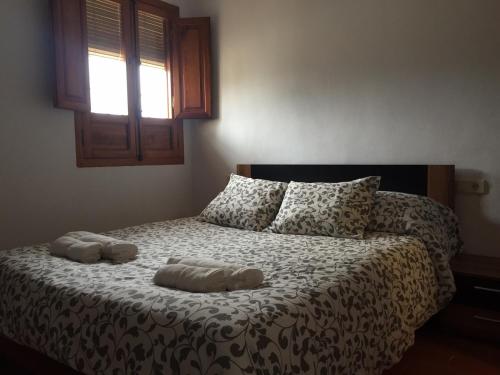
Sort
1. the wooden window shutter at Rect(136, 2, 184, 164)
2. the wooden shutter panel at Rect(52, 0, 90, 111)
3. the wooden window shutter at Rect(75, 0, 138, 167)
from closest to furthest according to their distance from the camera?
the wooden shutter panel at Rect(52, 0, 90, 111) → the wooden window shutter at Rect(75, 0, 138, 167) → the wooden window shutter at Rect(136, 2, 184, 164)

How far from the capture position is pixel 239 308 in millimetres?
1293

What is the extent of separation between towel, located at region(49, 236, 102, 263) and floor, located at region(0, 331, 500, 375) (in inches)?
20.7

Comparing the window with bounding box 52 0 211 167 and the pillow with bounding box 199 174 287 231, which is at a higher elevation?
the window with bounding box 52 0 211 167

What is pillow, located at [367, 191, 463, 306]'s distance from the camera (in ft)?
7.50

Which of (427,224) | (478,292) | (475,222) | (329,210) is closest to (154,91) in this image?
(329,210)

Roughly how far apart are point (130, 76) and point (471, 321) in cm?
287

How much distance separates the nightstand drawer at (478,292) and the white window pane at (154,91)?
8.56 ft

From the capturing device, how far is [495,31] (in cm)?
245

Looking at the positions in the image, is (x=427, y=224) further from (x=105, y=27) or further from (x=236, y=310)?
(x=105, y=27)

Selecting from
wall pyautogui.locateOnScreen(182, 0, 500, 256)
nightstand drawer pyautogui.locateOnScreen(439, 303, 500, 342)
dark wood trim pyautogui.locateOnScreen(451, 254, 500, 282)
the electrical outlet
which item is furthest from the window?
nightstand drawer pyautogui.locateOnScreen(439, 303, 500, 342)

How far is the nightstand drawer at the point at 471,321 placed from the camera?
2186 millimetres

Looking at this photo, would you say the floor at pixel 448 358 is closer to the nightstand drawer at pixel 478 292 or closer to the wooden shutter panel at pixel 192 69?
the nightstand drawer at pixel 478 292

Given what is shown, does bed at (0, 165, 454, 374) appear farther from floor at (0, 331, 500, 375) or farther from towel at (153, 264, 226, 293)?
floor at (0, 331, 500, 375)

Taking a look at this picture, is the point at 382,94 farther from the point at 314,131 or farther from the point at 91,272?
the point at 91,272
